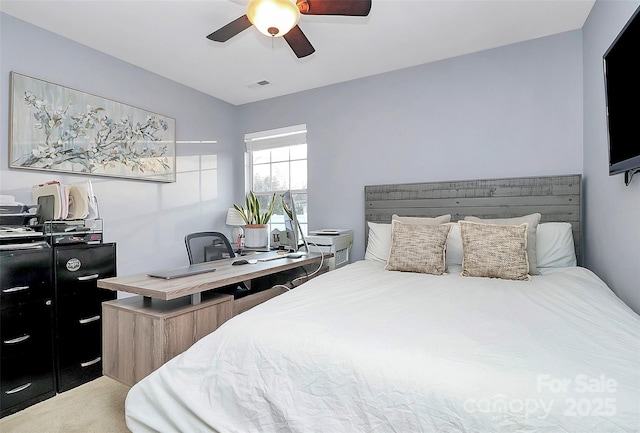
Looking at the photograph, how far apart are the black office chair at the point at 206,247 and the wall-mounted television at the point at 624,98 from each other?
8.92ft

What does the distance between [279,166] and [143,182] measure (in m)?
1.53

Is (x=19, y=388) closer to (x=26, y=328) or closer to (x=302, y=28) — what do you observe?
(x=26, y=328)

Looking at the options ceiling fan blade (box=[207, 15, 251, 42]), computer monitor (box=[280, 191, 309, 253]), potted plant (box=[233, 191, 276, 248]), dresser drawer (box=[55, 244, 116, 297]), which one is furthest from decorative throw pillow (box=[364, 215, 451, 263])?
dresser drawer (box=[55, 244, 116, 297])

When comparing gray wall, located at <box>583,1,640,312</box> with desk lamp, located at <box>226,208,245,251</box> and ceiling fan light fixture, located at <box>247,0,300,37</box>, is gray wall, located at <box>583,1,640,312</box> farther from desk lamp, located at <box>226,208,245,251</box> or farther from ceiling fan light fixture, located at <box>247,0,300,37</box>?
desk lamp, located at <box>226,208,245,251</box>

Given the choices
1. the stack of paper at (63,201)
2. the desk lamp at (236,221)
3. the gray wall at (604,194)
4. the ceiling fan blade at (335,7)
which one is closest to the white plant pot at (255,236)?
the desk lamp at (236,221)

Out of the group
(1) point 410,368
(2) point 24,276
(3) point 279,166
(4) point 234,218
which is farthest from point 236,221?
(1) point 410,368

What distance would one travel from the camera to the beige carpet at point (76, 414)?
177 cm

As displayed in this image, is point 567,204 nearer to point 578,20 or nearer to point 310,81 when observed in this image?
point 578,20

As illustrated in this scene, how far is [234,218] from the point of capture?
3.91 metres

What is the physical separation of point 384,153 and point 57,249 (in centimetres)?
282

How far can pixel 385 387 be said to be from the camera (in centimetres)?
94

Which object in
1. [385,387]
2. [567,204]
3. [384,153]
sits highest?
[384,153]

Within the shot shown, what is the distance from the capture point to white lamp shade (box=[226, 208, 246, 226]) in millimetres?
3910

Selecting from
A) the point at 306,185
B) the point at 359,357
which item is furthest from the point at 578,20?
the point at 359,357
